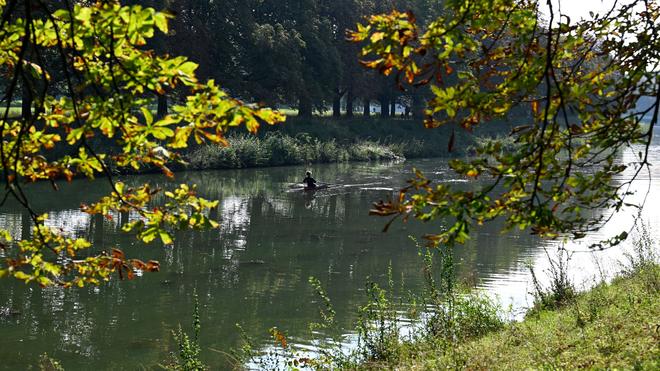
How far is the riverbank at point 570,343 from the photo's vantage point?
772 cm

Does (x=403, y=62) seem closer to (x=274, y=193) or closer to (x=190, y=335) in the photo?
(x=190, y=335)

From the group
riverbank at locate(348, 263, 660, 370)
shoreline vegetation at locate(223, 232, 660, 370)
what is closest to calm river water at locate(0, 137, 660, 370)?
shoreline vegetation at locate(223, 232, 660, 370)

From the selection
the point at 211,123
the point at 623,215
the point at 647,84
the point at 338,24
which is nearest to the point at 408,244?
the point at 623,215

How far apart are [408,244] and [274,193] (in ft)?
41.1

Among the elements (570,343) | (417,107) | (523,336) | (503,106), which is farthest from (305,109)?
(503,106)

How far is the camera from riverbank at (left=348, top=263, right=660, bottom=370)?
7723 mm

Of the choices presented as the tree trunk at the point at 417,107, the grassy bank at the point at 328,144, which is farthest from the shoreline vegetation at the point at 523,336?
the tree trunk at the point at 417,107

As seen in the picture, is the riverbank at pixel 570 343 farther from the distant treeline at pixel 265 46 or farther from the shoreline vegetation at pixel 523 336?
the distant treeline at pixel 265 46

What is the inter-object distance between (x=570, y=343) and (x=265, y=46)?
45326mm

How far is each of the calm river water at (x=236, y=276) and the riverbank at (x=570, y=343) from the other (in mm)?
2167

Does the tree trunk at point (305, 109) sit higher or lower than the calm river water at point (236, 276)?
higher

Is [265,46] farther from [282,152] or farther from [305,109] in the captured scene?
[305,109]

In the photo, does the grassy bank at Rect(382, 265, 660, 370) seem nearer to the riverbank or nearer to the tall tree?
the riverbank

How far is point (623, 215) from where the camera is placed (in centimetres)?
2738
